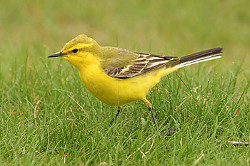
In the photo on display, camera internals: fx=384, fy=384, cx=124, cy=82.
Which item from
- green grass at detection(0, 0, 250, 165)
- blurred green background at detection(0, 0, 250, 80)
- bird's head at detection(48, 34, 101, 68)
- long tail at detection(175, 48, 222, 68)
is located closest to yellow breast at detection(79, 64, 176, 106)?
bird's head at detection(48, 34, 101, 68)

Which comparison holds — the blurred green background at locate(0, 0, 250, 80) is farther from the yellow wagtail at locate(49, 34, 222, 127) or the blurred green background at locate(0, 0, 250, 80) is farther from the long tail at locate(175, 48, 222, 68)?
the yellow wagtail at locate(49, 34, 222, 127)

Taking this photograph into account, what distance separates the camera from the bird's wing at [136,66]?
4992mm

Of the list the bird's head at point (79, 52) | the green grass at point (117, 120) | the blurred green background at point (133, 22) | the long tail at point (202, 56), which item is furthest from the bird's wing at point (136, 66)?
the blurred green background at point (133, 22)

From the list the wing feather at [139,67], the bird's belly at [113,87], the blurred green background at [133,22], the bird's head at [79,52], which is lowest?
the bird's belly at [113,87]

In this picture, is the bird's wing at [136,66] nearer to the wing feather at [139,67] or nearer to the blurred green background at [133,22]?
the wing feather at [139,67]

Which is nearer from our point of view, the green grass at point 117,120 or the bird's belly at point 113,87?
the green grass at point 117,120

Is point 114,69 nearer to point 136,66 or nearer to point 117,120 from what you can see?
point 136,66

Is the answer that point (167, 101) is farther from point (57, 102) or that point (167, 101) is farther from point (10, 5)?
point (10, 5)

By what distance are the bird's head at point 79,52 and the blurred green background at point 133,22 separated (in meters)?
6.15

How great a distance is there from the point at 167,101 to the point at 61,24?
7.66m

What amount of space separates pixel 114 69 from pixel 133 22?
771 cm

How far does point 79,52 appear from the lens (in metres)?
4.82

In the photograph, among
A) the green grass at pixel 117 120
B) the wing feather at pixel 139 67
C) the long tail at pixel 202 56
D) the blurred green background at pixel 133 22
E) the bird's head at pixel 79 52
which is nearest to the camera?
the green grass at pixel 117 120

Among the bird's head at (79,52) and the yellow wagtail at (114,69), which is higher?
the bird's head at (79,52)
